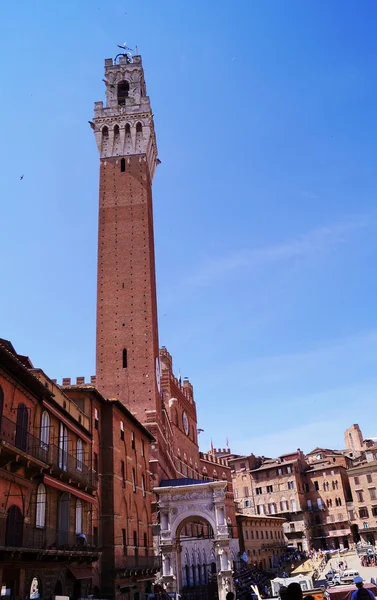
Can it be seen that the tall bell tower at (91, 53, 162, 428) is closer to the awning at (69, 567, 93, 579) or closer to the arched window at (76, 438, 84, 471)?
the arched window at (76, 438, 84, 471)

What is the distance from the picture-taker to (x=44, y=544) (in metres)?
18.0

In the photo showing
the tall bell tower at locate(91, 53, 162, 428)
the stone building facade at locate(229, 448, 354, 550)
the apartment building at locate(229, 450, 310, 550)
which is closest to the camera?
the tall bell tower at locate(91, 53, 162, 428)

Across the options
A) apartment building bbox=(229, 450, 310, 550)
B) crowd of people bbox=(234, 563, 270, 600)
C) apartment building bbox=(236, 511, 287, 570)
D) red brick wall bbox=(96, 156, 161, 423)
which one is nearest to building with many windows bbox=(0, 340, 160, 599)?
crowd of people bbox=(234, 563, 270, 600)

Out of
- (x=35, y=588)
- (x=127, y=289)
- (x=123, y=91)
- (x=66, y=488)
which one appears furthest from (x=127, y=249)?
(x=35, y=588)

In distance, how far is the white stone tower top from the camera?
52031 mm

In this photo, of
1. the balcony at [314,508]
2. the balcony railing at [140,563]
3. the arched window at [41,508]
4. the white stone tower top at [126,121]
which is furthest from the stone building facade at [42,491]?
the balcony at [314,508]

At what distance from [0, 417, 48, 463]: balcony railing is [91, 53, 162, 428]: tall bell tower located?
2296cm

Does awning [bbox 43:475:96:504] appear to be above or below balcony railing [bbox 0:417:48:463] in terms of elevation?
below

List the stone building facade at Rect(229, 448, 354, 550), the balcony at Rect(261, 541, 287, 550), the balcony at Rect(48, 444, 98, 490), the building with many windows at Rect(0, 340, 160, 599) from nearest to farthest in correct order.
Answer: the building with many windows at Rect(0, 340, 160, 599) < the balcony at Rect(48, 444, 98, 490) < the balcony at Rect(261, 541, 287, 550) < the stone building facade at Rect(229, 448, 354, 550)

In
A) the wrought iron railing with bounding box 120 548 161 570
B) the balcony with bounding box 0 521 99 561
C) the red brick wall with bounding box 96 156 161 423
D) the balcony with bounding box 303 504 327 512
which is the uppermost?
the red brick wall with bounding box 96 156 161 423

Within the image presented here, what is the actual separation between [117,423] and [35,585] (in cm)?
1074

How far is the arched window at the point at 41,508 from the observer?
18.2 m

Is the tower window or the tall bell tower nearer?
the tall bell tower

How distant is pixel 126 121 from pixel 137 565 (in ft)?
130
